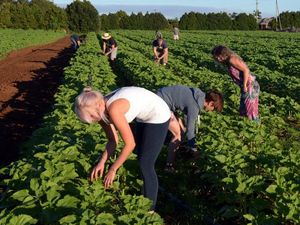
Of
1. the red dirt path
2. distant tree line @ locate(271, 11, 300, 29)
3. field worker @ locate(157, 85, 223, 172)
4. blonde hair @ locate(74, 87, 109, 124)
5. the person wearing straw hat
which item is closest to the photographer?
blonde hair @ locate(74, 87, 109, 124)

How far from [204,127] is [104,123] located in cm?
291

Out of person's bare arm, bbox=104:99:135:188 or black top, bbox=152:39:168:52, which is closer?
person's bare arm, bbox=104:99:135:188

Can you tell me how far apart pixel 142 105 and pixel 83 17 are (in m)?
70.3

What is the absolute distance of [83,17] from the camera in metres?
72.1

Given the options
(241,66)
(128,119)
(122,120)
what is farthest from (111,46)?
(122,120)

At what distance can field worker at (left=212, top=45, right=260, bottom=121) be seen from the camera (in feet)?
23.0

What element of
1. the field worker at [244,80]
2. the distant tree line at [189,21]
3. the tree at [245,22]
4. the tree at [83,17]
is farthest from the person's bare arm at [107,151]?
the tree at [245,22]

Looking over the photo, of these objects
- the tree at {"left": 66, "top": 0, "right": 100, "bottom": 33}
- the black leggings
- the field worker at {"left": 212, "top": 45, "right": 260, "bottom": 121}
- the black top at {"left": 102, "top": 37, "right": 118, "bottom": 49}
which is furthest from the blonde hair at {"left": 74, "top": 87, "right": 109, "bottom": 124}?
the tree at {"left": 66, "top": 0, "right": 100, "bottom": 33}

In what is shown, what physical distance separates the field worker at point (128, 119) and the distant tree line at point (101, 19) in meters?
57.4

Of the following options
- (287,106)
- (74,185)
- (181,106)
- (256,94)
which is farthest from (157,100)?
(287,106)

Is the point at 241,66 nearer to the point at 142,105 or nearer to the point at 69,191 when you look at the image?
the point at 142,105

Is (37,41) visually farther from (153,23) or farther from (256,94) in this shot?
(153,23)

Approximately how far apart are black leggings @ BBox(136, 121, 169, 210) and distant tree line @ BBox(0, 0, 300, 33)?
57.4 metres

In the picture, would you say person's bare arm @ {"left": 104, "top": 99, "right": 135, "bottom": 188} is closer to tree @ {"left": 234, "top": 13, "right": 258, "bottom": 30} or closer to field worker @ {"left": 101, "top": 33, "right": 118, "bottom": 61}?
field worker @ {"left": 101, "top": 33, "right": 118, "bottom": 61}
